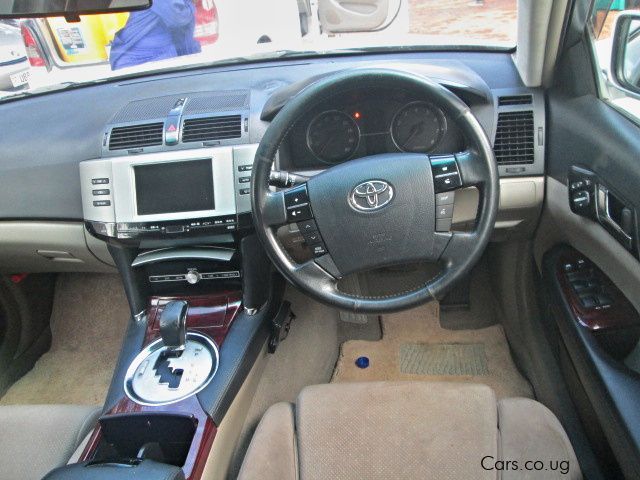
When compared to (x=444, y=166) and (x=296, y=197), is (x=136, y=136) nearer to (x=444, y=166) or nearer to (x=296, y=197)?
(x=296, y=197)

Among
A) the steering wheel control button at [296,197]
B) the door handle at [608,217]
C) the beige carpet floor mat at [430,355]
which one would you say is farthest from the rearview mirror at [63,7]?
the beige carpet floor mat at [430,355]

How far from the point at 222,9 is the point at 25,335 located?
8.06 ft

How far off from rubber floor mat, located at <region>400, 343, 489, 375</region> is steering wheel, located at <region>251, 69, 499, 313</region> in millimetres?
917

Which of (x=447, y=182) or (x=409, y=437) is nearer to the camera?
(x=447, y=182)

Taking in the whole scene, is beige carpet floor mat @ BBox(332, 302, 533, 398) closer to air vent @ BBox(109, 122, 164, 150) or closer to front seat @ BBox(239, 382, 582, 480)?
front seat @ BBox(239, 382, 582, 480)

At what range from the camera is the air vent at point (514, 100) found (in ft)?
5.73

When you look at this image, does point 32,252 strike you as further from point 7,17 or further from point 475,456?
point 475,456

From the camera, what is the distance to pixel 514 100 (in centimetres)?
175

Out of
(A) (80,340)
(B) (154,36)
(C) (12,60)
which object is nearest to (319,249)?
(A) (80,340)

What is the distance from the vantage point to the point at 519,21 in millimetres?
1670

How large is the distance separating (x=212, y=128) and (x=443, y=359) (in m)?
1.26

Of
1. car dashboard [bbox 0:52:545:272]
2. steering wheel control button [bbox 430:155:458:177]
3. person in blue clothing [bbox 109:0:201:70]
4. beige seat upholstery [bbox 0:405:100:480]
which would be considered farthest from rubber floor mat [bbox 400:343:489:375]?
person in blue clothing [bbox 109:0:201:70]

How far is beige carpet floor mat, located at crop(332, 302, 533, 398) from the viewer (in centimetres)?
222

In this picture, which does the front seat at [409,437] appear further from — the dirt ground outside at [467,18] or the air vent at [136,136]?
the dirt ground outside at [467,18]
